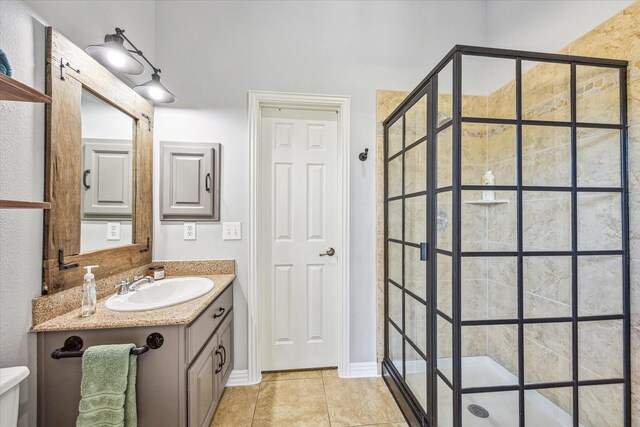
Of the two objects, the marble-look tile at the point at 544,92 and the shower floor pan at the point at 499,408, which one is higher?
the marble-look tile at the point at 544,92

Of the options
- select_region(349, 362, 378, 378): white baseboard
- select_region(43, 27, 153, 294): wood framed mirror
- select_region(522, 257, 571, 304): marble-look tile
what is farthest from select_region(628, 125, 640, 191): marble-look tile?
select_region(43, 27, 153, 294): wood framed mirror

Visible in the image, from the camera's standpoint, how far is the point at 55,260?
121cm

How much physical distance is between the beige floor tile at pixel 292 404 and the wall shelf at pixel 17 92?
1.91m

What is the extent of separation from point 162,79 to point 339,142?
1390mm

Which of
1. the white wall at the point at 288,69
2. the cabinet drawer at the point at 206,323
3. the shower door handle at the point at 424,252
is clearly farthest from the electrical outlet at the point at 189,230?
the shower door handle at the point at 424,252

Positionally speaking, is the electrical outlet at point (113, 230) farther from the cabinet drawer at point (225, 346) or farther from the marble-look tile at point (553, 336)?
the marble-look tile at point (553, 336)

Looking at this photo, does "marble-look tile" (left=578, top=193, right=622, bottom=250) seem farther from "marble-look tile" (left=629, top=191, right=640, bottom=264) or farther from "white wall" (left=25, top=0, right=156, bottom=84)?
"white wall" (left=25, top=0, right=156, bottom=84)

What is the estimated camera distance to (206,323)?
149cm

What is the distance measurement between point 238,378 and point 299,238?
1.13 meters

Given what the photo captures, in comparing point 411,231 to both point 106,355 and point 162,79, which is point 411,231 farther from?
point 162,79

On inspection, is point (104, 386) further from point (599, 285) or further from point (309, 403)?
point (599, 285)

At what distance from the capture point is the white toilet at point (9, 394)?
2.92 ft

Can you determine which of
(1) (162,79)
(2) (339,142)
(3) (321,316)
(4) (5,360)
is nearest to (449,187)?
(2) (339,142)

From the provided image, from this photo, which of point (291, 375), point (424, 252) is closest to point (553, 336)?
point (424, 252)
